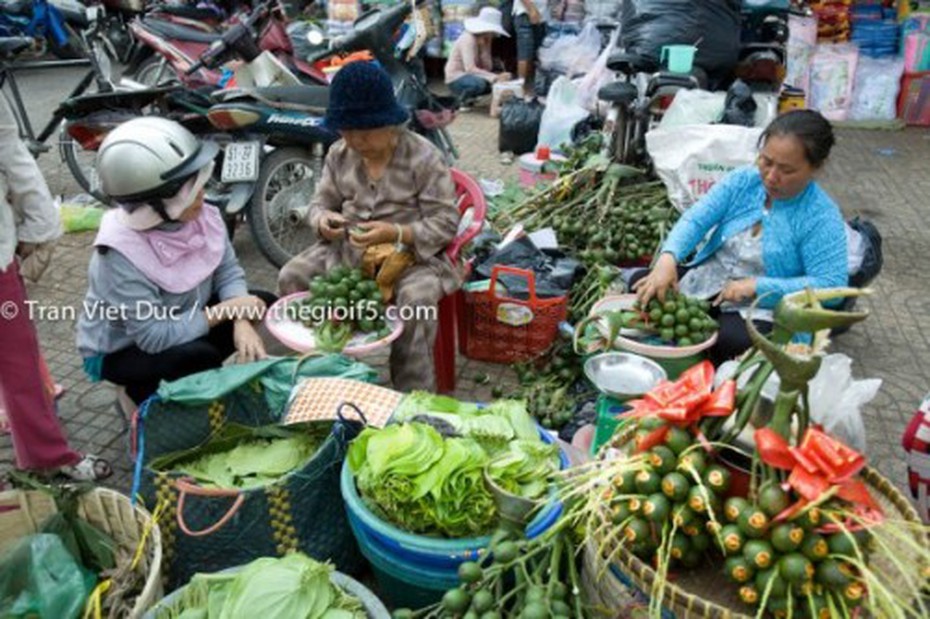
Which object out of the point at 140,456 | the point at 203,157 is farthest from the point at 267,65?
the point at 140,456

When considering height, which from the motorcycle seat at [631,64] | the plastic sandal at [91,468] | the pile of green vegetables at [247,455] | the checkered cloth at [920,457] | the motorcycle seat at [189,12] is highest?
the motorcycle seat at [189,12]

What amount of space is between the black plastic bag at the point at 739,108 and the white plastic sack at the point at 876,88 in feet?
13.2

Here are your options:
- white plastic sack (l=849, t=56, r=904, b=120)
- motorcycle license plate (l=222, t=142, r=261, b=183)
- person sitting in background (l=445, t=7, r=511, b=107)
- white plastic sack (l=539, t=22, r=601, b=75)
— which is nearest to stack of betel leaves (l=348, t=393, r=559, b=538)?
motorcycle license plate (l=222, t=142, r=261, b=183)

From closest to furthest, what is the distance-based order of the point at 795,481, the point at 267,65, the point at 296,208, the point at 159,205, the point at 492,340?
the point at 795,481, the point at 159,205, the point at 492,340, the point at 296,208, the point at 267,65

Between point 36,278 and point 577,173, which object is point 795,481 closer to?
point 36,278

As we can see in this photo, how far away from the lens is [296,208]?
4.77m

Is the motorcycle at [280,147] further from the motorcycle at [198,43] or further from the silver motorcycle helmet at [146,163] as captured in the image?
the silver motorcycle helmet at [146,163]

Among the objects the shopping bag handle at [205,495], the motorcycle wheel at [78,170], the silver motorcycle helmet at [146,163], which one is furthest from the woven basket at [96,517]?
the motorcycle wheel at [78,170]

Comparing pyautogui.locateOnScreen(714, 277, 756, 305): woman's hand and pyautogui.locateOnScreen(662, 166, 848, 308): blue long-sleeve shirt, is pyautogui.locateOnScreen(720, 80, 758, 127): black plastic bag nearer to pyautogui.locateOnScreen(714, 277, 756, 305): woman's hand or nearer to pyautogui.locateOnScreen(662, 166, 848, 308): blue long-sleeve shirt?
pyautogui.locateOnScreen(662, 166, 848, 308): blue long-sleeve shirt

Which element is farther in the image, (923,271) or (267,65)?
(267,65)

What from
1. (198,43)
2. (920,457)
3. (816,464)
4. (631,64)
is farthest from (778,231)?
(198,43)

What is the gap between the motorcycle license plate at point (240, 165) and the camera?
176 inches

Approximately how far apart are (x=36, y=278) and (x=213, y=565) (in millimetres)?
1300

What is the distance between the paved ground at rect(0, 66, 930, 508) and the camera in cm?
339
